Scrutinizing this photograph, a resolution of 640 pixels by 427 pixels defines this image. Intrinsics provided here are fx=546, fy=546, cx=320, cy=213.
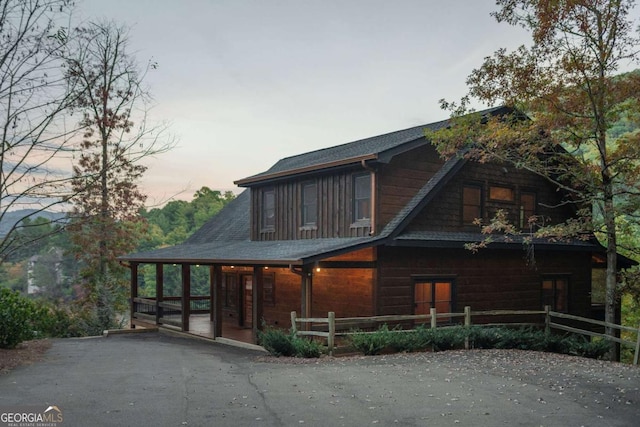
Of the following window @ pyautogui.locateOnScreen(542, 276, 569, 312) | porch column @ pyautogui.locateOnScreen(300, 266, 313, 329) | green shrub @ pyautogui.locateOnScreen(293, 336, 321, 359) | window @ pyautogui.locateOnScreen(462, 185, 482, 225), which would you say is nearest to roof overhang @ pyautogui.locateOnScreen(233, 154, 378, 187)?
porch column @ pyautogui.locateOnScreen(300, 266, 313, 329)

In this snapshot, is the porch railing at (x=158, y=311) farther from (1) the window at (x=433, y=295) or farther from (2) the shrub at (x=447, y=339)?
(2) the shrub at (x=447, y=339)

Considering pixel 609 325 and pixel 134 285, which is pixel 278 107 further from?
pixel 609 325

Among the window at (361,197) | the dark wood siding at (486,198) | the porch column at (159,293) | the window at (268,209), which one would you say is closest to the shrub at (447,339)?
the dark wood siding at (486,198)

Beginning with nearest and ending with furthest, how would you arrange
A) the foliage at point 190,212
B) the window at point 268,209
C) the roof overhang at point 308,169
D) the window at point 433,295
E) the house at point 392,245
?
1. the roof overhang at point 308,169
2. the house at point 392,245
3. the window at point 433,295
4. the window at point 268,209
5. the foliage at point 190,212

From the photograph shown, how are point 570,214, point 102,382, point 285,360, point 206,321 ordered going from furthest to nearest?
point 206,321, point 570,214, point 285,360, point 102,382

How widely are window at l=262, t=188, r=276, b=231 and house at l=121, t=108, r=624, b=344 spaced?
0.04m

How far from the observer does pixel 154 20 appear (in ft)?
68.7

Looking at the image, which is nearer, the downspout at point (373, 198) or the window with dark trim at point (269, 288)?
the downspout at point (373, 198)

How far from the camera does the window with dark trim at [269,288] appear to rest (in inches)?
801

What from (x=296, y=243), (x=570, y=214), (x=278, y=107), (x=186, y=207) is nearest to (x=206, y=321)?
(x=296, y=243)

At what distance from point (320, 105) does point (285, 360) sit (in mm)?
75102

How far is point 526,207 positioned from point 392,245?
6710 millimetres

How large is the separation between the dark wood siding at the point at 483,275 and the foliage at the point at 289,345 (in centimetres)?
269

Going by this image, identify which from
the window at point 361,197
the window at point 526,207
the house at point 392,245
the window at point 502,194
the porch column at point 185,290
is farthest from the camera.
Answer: the porch column at point 185,290
